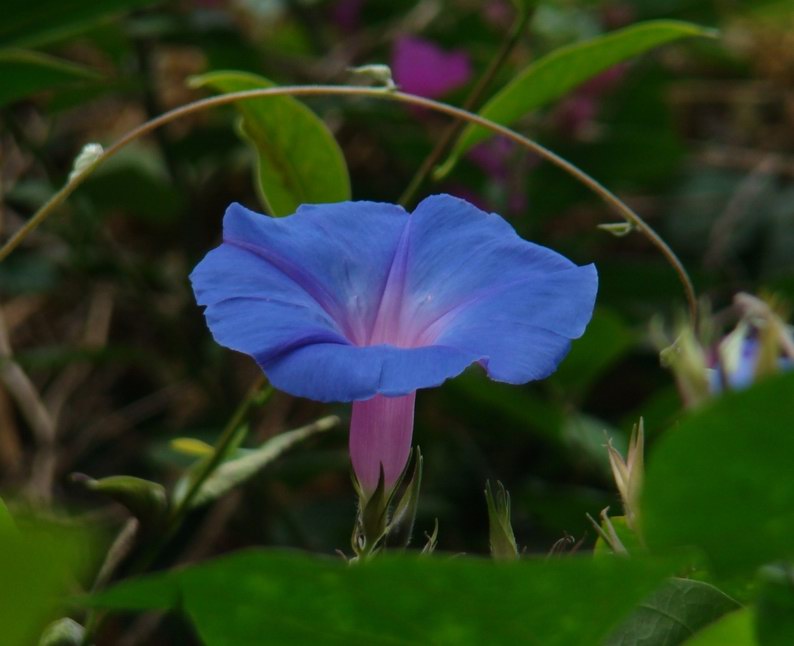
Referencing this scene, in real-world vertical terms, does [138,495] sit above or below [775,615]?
below

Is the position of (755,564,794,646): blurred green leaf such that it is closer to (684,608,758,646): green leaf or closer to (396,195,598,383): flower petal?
(684,608,758,646): green leaf

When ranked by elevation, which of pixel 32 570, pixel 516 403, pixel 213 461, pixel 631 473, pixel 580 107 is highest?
pixel 32 570

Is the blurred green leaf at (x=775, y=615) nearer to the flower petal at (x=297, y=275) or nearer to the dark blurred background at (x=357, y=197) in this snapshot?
the flower petal at (x=297, y=275)

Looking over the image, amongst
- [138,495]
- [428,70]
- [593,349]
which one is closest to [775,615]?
[138,495]

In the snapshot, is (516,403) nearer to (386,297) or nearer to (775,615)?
(386,297)

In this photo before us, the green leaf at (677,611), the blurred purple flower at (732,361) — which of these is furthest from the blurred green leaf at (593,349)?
the green leaf at (677,611)

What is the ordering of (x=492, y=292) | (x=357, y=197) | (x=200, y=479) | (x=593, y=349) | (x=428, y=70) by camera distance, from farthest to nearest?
(x=357, y=197), (x=428, y=70), (x=593, y=349), (x=200, y=479), (x=492, y=292)

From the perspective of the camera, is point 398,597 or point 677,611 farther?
point 677,611

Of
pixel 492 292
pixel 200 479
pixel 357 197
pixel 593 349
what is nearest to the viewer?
pixel 492 292
